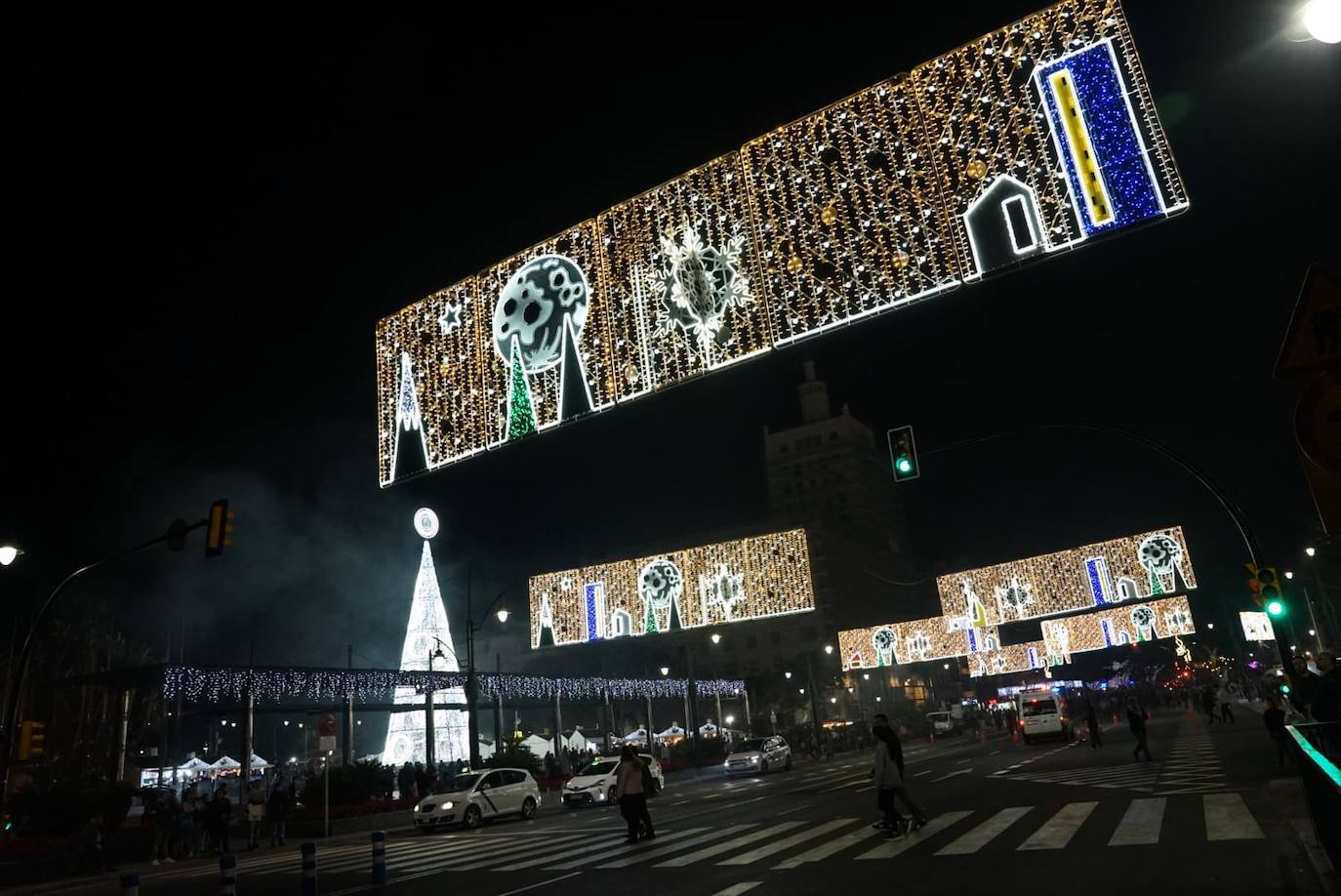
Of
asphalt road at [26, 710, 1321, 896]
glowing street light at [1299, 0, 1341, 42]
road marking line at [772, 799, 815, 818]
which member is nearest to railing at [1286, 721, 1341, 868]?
asphalt road at [26, 710, 1321, 896]

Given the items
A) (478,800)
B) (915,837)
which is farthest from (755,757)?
(915,837)

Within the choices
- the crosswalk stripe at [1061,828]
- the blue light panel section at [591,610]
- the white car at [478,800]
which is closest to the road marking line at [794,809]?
the crosswalk stripe at [1061,828]

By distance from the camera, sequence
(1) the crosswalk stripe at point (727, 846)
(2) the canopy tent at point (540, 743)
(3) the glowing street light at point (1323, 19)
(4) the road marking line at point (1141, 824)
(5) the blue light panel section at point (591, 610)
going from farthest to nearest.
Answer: (5) the blue light panel section at point (591, 610) → (2) the canopy tent at point (540, 743) → (1) the crosswalk stripe at point (727, 846) → (4) the road marking line at point (1141, 824) → (3) the glowing street light at point (1323, 19)

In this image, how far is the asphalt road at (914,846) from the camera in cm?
983

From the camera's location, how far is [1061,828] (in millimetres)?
13234

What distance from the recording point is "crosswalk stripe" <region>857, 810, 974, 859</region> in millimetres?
12211

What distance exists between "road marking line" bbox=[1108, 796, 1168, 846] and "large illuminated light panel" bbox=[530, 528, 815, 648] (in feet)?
144

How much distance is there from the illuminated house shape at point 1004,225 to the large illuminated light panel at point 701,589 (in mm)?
45510

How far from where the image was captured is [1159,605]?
51844 millimetres

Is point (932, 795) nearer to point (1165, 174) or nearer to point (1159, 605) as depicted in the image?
point (1165, 174)

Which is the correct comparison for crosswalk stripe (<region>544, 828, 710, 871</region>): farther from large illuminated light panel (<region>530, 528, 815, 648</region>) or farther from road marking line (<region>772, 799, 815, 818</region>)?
large illuminated light panel (<region>530, 528, 815, 648</region>)

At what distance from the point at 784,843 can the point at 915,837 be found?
6.94 ft

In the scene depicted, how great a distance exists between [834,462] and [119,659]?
10113 centimetres

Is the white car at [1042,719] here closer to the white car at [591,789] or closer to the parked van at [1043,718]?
the parked van at [1043,718]
